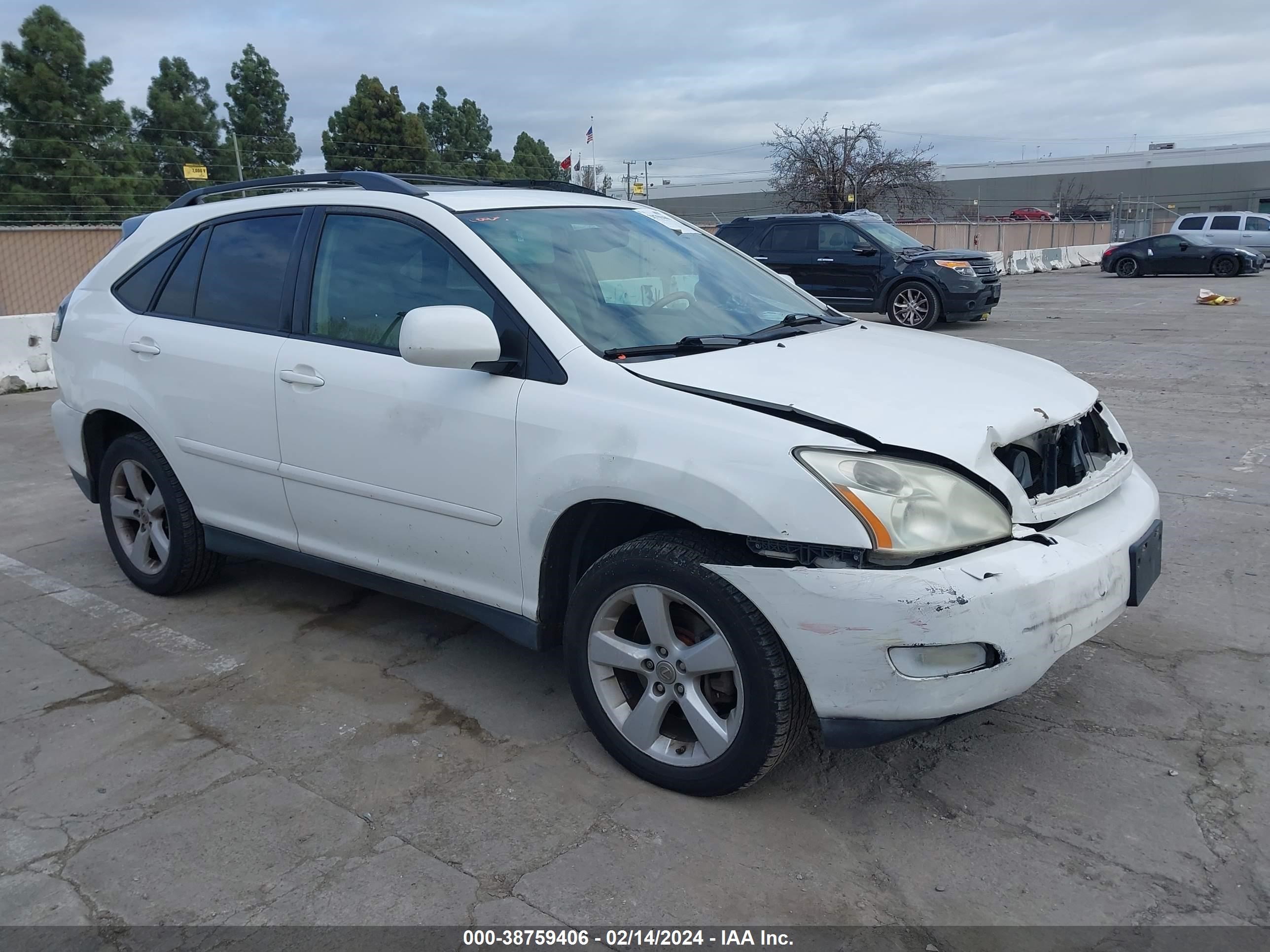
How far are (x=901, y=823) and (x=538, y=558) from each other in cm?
133

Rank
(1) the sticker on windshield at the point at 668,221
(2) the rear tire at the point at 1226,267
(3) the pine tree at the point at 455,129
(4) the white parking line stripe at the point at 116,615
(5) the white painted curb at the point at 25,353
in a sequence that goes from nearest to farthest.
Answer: (4) the white parking line stripe at the point at 116,615 → (1) the sticker on windshield at the point at 668,221 → (5) the white painted curb at the point at 25,353 → (2) the rear tire at the point at 1226,267 → (3) the pine tree at the point at 455,129

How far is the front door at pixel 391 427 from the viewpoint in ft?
11.0

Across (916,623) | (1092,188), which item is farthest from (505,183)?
(1092,188)

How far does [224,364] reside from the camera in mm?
4137

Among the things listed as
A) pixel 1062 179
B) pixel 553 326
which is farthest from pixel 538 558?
pixel 1062 179

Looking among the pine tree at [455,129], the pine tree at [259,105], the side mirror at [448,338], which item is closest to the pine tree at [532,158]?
the pine tree at [455,129]

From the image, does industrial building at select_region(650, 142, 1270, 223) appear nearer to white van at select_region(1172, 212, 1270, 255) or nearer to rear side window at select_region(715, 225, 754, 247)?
white van at select_region(1172, 212, 1270, 255)

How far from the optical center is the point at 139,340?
454 cm

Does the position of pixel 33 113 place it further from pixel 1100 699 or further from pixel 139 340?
pixel 1100 699

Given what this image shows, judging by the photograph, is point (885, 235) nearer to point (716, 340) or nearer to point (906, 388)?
point (716, 340)

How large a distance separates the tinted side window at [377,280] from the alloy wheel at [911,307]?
1253 centimetres

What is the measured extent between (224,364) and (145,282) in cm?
91

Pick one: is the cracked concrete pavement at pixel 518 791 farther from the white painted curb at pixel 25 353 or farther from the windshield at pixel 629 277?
the white painted curb at pixel 25 353

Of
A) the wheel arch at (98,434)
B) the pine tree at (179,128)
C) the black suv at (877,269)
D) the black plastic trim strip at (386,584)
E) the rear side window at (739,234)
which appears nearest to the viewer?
the black plastic trim strip at (386,584)
